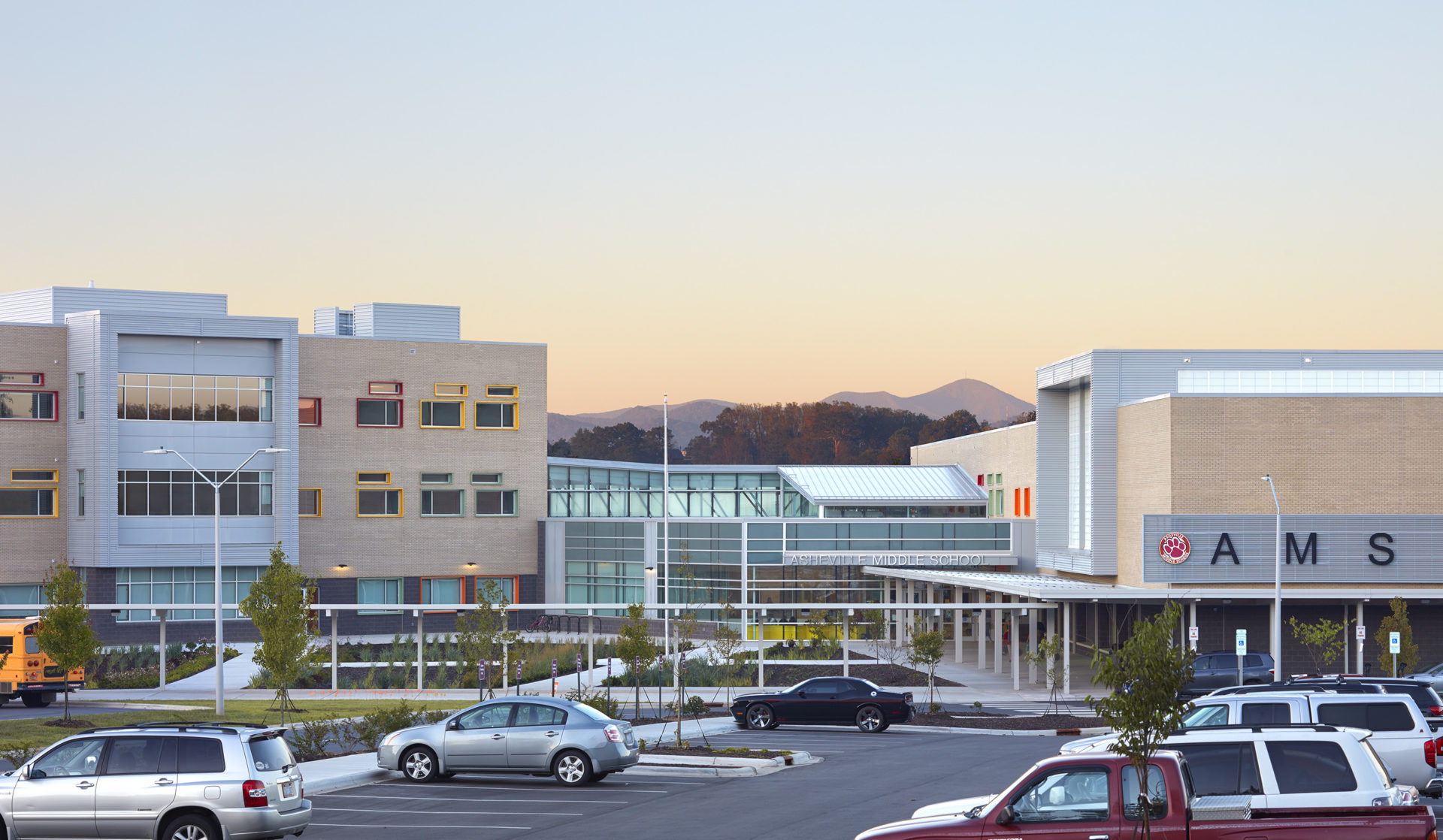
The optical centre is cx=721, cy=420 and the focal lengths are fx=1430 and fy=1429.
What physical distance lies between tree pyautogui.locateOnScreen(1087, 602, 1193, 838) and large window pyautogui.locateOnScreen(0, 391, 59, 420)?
61822 millimetres

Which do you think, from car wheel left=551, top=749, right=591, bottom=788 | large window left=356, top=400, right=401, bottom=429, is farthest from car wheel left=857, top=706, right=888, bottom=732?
large window left=356, top=400, right=401, bottom=429

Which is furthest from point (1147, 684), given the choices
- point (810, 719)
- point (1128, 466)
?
point (1128, 466)

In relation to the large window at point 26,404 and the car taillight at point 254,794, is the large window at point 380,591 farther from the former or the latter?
the car taillight at point 254,794

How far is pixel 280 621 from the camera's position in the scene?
39.4 m

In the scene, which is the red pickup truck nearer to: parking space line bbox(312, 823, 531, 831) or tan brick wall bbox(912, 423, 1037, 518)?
parking space line bbox(312, 823, 531, 831)

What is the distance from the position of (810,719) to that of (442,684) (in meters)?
17.5

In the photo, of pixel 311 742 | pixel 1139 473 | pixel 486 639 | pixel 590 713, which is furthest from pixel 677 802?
pixel 1139 473

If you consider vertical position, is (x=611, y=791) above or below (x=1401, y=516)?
below

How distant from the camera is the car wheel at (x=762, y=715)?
1457 inches

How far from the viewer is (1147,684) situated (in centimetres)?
1454

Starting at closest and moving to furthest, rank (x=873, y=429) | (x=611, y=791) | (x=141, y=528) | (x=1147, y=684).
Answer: (x=1147, y=684) → (x=611, y=791) → (x=141, y=528) → (x=873, y=429)

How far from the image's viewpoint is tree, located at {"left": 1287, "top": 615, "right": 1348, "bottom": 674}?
152 feet

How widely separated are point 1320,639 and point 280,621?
32504mm

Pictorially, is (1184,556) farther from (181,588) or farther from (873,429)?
(873,429)
